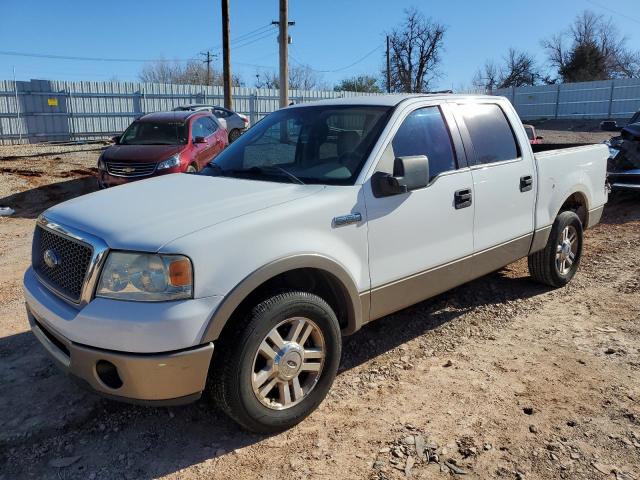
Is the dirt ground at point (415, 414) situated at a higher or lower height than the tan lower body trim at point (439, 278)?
lower

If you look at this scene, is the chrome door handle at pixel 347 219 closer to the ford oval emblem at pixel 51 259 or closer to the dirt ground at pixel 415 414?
the dirt ground at pixel 415 414

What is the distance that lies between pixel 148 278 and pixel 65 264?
0.67 meters

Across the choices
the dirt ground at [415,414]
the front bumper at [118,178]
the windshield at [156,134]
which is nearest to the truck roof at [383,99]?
the dirt ground at [415,414]

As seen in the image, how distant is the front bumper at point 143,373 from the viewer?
2.59 meters

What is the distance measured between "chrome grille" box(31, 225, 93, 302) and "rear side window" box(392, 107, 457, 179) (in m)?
2.05

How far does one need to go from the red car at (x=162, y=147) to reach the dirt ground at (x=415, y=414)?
534 cm

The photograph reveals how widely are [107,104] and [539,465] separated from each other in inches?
1015

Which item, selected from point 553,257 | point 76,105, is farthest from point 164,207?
point 76,105

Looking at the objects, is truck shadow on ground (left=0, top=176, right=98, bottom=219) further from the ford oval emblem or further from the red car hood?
the ford oval emblem

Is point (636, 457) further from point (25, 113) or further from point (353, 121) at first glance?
point (25, 113)

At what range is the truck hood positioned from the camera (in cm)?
273

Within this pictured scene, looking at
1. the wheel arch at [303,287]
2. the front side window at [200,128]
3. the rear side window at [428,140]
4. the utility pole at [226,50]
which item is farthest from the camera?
the utility pole at [226,50]

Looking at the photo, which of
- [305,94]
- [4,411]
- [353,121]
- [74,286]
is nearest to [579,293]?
[353,121]

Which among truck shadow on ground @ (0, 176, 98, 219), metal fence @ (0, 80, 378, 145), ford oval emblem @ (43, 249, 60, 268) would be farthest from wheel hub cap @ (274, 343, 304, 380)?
metal fence @ (0, 80, 378, 145)
